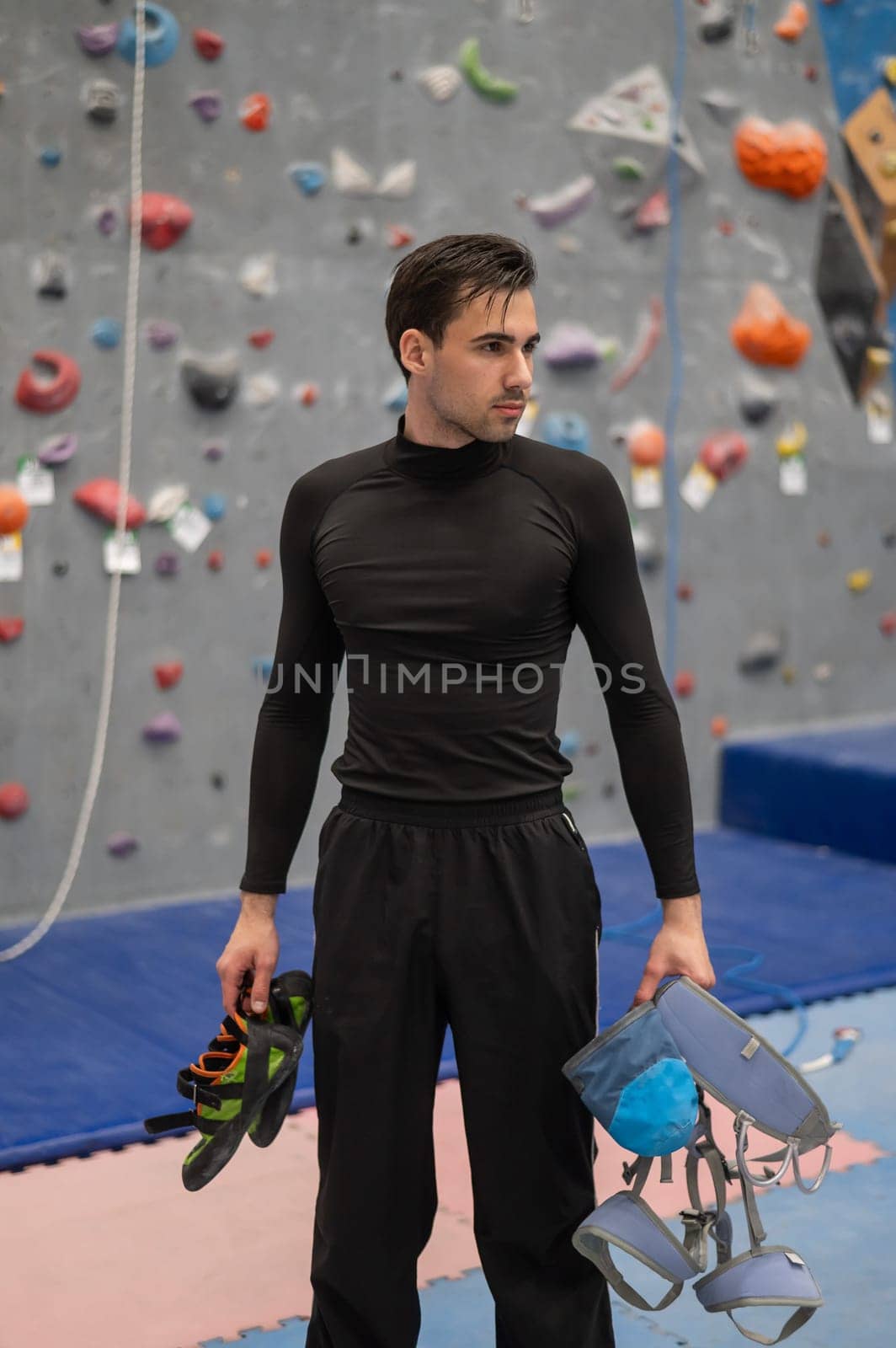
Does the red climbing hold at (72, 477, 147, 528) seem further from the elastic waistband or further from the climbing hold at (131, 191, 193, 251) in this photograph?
the elastic waistband

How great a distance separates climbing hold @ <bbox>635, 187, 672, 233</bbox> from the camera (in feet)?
16.1

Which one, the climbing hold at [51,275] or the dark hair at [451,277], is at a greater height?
the climbing hold at [51,275]

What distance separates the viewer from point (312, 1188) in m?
2.70

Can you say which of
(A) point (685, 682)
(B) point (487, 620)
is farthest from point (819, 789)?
(B) point (487, 620)

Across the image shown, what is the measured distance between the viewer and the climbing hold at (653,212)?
4895mm

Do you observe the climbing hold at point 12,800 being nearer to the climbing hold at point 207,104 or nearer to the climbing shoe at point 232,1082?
the climbing hold at point 207,104

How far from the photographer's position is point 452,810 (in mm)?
1789

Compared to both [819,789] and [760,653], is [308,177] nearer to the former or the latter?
[760,653]

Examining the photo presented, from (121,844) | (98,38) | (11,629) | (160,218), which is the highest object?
(98,38)

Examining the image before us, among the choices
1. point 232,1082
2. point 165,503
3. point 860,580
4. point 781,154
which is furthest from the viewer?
point 860,580

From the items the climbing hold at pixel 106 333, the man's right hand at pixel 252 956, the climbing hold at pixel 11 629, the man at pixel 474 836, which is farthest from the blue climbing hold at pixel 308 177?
the man's right hand at pixel 252 956

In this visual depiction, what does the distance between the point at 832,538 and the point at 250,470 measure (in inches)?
83.0

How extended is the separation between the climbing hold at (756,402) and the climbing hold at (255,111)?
68.7 inches

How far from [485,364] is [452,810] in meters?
0.47
